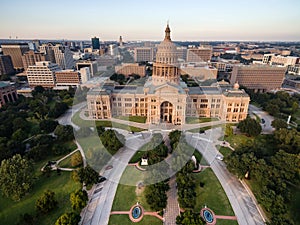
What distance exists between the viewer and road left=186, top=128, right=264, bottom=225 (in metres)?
37.4

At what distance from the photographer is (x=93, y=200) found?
41406 mm

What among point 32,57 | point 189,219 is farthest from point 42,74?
point 189,219

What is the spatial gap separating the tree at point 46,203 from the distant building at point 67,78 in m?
111

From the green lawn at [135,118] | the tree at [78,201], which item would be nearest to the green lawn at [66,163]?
the tree at [78,201]

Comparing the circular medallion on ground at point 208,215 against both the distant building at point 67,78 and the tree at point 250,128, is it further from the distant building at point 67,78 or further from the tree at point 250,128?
the distant building at point 67,78

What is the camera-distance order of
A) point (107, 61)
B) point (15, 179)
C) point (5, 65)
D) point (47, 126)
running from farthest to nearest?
point (107, 61)
point (5, 65)
point (47, 126)
point (15, 179)

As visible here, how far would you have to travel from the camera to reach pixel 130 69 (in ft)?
531

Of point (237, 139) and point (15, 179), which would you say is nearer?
point (15, 179)

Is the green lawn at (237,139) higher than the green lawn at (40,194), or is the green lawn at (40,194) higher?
the green lawn at (237,139)

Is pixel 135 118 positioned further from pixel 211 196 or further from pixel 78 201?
pixel 78 201

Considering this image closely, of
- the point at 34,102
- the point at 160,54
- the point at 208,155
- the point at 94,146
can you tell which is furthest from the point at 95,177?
the point at 34,102

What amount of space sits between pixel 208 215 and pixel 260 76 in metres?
119

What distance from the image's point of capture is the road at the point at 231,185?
123ft

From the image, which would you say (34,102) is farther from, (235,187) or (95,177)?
(235,187)
